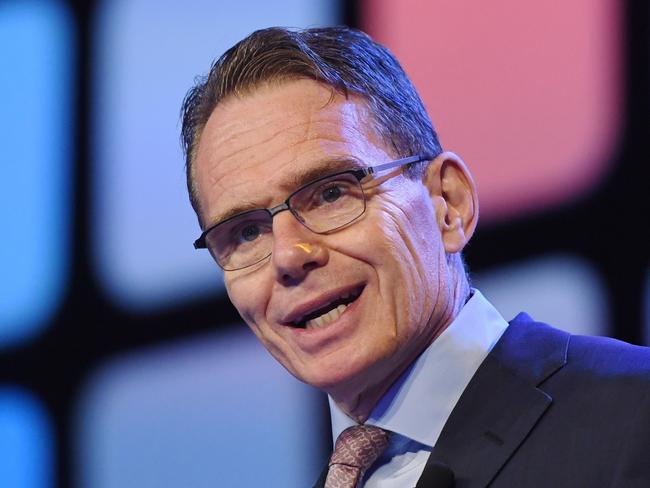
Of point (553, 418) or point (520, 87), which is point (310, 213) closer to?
point (553, 418)

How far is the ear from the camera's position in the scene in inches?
65.2

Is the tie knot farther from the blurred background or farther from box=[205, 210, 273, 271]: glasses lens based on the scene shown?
the blurred background

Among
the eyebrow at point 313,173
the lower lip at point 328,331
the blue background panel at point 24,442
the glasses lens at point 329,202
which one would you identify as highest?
the eyebrow at point 313,173

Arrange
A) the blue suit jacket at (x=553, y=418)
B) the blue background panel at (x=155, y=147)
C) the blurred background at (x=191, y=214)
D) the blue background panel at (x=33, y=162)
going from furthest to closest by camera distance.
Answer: the blue background panel at (x=33, y=162)
the blue background panel at (x=155, y=147)
the blurred background at (x=191, y=214)
the blue suit jacket at (x=553, y=418)

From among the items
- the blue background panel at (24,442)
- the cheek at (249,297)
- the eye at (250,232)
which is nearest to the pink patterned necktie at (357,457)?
the cheek at (249,297)

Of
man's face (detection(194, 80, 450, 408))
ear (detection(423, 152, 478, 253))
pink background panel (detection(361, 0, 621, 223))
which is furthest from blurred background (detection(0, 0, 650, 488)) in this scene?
man's face (detection(194, 80, 450, 408))

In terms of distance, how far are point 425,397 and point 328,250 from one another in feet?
0.91

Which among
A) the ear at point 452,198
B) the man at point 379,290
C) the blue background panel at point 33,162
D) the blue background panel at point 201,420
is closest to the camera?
the man at point 379,290

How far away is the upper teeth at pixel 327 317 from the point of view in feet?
5.05

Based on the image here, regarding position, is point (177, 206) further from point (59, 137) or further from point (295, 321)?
point (295, 321)

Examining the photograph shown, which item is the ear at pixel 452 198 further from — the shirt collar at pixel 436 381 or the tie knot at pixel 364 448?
the tie knot at pixel 364 448

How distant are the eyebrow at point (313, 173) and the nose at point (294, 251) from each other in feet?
0.17

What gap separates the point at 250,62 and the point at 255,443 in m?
0.95

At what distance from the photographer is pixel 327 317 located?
1549 millimetres
